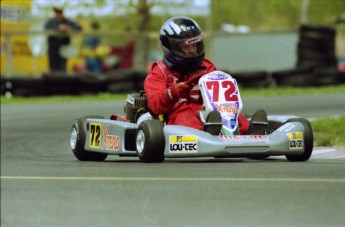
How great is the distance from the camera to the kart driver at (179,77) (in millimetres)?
8781

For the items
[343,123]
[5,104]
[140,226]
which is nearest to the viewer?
[140,226]

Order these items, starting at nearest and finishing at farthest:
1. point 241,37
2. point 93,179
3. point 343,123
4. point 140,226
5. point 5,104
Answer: point 140,226, point 93,179, point 343,123, point 5,104, point 241,37

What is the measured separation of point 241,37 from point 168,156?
1855 centimetres

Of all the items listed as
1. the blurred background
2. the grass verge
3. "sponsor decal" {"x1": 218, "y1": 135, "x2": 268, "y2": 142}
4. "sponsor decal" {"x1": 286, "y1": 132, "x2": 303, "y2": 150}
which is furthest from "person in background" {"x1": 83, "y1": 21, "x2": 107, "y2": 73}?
"sponsor decal" {"x1": 218, "y1": 135, "x2": 268, "y2": 142}

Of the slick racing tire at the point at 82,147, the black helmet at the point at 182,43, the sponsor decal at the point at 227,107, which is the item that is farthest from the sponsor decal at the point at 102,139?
the sponsor decal at the point at 227,107

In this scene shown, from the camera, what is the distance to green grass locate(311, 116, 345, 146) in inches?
420

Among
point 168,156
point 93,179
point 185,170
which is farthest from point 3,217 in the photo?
point 168,156

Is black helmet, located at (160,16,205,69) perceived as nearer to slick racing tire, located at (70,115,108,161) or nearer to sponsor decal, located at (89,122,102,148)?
sponsor decal, located at (89,122,102,148)

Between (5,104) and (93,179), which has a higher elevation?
(93,179)

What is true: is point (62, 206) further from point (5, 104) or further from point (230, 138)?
point (5, 104)

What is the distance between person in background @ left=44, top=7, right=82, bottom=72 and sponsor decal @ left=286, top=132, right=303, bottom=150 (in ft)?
41.5

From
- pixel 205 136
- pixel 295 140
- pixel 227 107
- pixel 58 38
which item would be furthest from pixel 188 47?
pixel 58 38

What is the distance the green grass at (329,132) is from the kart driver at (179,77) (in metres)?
1.89

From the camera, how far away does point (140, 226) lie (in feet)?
17.9
